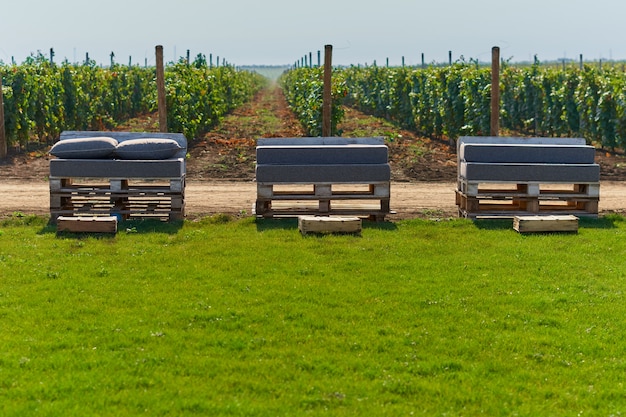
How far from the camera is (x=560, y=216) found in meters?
15.4

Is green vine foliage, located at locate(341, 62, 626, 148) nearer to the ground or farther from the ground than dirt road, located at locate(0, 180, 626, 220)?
farther from the ground

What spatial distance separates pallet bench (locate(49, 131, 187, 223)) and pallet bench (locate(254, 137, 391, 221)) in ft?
5.42

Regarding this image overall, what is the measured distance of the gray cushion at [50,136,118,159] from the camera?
1562 cm

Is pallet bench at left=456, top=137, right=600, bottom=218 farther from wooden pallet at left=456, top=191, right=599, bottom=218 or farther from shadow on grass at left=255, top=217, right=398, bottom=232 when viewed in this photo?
shadow on grass at left=255, top=217, right=398, bottom=232

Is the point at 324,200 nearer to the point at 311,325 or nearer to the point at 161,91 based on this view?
the point at 161,91

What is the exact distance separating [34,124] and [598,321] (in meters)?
23.0

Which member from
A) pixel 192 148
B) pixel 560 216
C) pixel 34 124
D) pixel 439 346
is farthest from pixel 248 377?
pixel 34 124

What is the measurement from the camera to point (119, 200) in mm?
16047

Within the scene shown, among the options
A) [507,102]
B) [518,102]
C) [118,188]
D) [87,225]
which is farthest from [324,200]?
[518,102]

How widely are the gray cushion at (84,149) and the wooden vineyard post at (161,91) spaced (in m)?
4.67

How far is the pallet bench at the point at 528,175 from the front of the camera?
1605 centimetres

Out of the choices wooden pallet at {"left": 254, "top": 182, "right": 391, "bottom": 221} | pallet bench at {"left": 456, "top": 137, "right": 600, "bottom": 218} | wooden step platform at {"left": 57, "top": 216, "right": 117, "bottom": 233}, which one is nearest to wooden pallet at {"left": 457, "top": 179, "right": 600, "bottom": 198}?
pallet bench at {"left": 456, "top": 137, "right": 600, "bottom": 218}

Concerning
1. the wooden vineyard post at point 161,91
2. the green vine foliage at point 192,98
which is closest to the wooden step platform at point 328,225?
the wooden vineyard post at point 161,91

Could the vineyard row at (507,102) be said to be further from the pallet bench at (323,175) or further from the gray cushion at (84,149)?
the gray cushion at (84,149)
